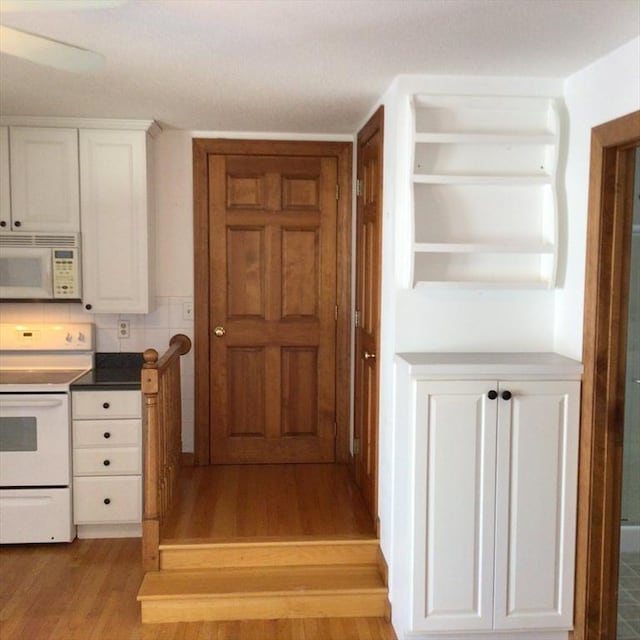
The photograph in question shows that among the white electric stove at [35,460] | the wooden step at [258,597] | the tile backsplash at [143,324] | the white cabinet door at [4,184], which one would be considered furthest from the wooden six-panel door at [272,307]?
the wooden step at [258,597]

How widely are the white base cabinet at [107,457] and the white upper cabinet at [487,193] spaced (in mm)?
1710

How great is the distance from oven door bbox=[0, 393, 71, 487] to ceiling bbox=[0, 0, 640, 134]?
4.76 feet

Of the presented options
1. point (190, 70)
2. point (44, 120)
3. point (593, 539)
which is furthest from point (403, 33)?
point (44, 120)

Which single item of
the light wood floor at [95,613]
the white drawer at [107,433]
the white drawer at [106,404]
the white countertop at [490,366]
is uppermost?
the white countertop at [490,366]

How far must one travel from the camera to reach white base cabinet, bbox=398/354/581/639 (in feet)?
8.58

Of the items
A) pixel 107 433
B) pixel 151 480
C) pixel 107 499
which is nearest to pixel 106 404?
pixel 107 433

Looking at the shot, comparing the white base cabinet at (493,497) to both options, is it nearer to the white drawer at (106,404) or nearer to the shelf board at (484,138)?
the shelf board at (484,138)

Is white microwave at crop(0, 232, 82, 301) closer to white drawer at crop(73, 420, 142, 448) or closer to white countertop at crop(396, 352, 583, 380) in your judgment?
white drawer at crop(73, 420, 142, 448)

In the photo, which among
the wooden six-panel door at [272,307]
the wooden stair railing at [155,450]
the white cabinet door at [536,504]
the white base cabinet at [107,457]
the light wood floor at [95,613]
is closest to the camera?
the white cabinet door at [536,504]

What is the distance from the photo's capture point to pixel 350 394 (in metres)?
4.31

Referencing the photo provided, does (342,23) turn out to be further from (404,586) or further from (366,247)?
(404,586)

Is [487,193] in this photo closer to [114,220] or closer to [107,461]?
[114,220]

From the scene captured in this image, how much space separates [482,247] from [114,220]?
206 centimetres

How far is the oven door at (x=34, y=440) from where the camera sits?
345 centimetres
